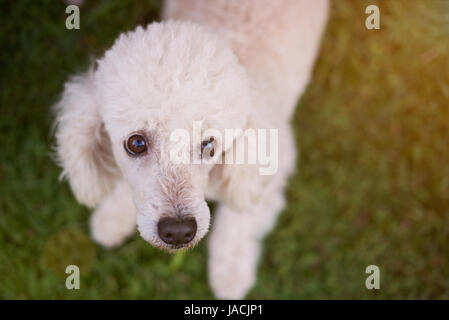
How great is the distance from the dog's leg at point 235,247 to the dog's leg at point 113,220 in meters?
0.46

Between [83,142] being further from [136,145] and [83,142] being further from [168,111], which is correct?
[168,111]

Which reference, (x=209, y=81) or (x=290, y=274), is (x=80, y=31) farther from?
(x=290, y=274)

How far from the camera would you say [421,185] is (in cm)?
263

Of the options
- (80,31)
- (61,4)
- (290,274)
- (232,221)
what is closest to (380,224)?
(290,274)

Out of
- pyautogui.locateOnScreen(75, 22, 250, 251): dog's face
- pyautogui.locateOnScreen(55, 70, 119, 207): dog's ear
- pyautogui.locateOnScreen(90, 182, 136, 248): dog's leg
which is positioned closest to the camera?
pyautogui.locateOnScreen(75, 22, 250, 251): dog's face

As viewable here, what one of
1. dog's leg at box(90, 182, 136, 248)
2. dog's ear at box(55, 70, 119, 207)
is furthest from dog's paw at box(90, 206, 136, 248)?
dog's ear at box(55, 70, 119, 207)

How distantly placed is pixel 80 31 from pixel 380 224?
7.15ft

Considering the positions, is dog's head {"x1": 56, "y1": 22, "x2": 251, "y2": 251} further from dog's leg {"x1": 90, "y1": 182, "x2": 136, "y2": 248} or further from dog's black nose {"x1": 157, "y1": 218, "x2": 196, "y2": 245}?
dog's leg {"x1": 90, "y1": 182, "x2": 136, "y2": 248}

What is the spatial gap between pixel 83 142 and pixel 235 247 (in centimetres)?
100

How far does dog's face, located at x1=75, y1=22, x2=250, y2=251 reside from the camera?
51.9 inches

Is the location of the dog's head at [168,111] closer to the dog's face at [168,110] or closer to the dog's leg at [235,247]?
the dog's face at [168,110]

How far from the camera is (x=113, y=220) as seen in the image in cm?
219

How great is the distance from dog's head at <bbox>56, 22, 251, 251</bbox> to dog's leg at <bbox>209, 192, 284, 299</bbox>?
71 cm

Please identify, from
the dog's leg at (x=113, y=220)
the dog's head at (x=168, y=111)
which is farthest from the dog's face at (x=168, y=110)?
the dog's leg at (x=113, y=220)
